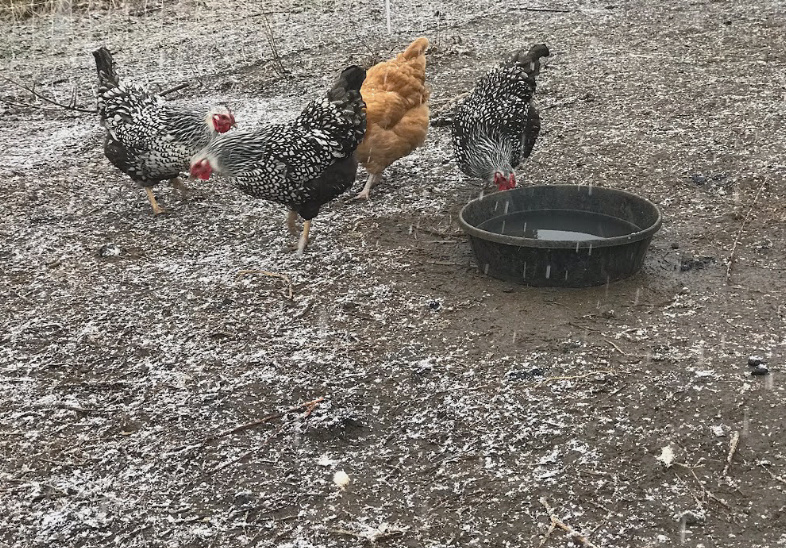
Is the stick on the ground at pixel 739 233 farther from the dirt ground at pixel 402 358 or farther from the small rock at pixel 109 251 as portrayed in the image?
the small rock at pixel 109 251

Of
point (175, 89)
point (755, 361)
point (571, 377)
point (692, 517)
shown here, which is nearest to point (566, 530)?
point (692, 517)

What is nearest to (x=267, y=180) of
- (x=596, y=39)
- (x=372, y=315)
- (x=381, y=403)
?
(x=372, y=315)

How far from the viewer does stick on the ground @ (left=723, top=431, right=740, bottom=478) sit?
8.45 feet

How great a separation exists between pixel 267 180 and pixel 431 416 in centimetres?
196

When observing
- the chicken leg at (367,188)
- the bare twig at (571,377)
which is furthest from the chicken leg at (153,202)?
the bare twig at (571,377)

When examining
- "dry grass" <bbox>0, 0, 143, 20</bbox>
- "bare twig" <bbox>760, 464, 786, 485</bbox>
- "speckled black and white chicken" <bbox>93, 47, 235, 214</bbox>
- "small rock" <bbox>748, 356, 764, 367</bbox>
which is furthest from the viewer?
"dry grass" <bbox>0, 0, 143, 20</bbox>

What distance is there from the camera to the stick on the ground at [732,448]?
8.45 feet

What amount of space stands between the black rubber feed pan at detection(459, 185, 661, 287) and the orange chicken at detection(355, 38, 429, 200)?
115 cm

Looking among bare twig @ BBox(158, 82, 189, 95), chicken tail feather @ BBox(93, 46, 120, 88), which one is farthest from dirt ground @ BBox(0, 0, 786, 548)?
bare twig @ BBox(158, 82, 189, 95)

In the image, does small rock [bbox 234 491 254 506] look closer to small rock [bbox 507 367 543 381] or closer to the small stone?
the small stone

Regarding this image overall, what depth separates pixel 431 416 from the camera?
302 cm

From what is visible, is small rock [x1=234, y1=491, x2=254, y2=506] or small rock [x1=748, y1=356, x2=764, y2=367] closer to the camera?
small rock [x1=234, y1=491, x2=254, y2=506]

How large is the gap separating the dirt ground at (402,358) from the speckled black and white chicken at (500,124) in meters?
0.35

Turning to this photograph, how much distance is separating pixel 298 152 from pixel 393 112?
39.2 inches
